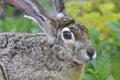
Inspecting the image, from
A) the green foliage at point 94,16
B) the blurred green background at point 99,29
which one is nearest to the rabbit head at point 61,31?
the blurred green background at point 99,29

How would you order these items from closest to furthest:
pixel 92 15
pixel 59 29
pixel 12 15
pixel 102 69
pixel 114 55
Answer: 1. pixel 59 29
2. pixel 102 69
3. pixel 114 55
4. pixel 92 15
5. pixel 12 15

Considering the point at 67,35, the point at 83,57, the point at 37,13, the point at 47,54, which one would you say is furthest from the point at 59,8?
the point at 83,57

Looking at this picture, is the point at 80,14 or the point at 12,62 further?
the point at 80,14

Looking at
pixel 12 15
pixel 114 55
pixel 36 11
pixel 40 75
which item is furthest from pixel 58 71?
pixel 12 15

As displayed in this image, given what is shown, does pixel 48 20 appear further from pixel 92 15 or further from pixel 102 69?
pixel 92 15

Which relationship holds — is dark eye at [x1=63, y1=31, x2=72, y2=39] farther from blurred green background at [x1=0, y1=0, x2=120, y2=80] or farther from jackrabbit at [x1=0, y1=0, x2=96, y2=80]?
blurred green background at [x1=0, y1=0, x2=120, y2=80]

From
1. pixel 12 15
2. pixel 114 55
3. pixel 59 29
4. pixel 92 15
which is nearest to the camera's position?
pixel 59 29
